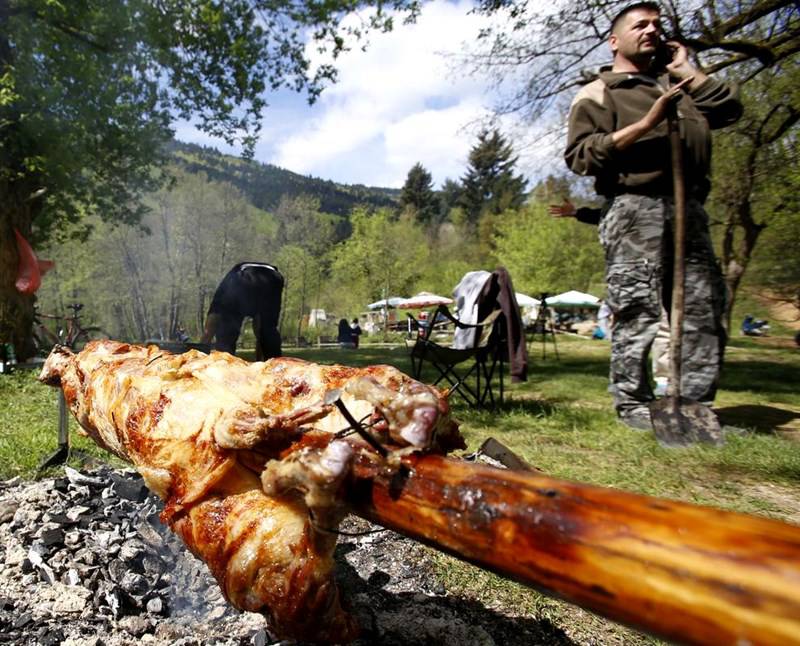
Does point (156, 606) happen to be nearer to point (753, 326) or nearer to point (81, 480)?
point (81, 480)

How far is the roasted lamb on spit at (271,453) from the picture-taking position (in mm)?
1035

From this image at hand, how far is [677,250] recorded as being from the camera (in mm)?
3748

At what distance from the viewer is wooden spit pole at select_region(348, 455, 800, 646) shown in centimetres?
54

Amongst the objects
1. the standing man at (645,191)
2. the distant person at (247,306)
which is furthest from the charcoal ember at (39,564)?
the standing man at (645,191)

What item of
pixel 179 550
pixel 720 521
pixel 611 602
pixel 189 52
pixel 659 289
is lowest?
pixel 179 550

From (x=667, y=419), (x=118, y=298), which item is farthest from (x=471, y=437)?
(x=118, y=298)

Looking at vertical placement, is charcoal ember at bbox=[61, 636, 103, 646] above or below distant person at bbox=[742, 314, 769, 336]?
below

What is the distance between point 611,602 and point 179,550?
2.06 m

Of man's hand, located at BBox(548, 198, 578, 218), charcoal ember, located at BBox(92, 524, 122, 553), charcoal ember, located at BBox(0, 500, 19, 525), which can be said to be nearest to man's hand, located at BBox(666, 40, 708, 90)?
man's hand, located at BBox(548, 198, 578, 218)

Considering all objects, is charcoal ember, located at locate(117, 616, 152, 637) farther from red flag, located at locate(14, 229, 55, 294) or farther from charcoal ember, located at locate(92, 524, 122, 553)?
red flag, located at locate(14, 229, 55, 294)

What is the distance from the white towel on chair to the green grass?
32.4 inches

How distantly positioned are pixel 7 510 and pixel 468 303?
5.16m

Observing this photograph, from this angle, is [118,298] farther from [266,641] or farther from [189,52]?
[266,641]

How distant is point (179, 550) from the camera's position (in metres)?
2.12
